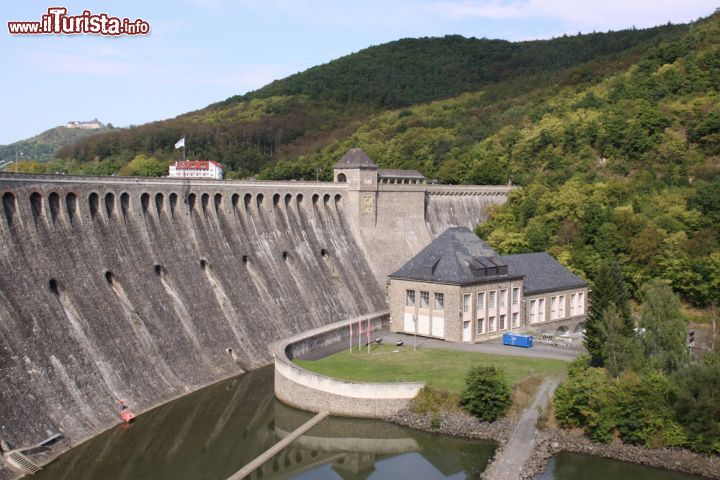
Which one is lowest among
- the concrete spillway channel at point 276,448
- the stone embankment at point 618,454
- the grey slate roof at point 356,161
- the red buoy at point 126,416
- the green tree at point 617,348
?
the concrete spillway channel at point 276,448

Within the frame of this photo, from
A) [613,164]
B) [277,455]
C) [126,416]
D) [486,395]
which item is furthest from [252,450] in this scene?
[613,164]

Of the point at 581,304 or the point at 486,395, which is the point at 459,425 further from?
the point at 581,304

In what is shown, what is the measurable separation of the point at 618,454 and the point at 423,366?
14.0m

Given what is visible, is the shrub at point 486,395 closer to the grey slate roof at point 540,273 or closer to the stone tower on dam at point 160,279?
the stone tower on dam at point 160,279

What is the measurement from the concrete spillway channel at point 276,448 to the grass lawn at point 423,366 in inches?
129

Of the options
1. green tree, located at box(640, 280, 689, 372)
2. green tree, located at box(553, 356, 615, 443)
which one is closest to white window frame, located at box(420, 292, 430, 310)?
green tree, located at box(640, 280, 689, 372)

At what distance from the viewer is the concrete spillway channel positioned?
37.1 metres

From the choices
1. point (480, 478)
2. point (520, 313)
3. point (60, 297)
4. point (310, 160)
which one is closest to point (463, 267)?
point (520, 313)

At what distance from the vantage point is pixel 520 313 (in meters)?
59.8

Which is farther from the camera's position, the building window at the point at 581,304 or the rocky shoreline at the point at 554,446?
the building window at the point at 581,304

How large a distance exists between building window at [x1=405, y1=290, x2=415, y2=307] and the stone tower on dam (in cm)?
939

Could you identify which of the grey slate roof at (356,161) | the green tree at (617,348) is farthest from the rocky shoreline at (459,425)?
the grey slate roof at (356,161)

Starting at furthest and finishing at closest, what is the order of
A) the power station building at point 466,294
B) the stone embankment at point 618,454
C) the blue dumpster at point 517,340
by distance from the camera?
the power station building at point 466,294, the blue dumpster at point 517,340, the stone embankment at point 618,454

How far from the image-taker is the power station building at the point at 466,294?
55.3m
